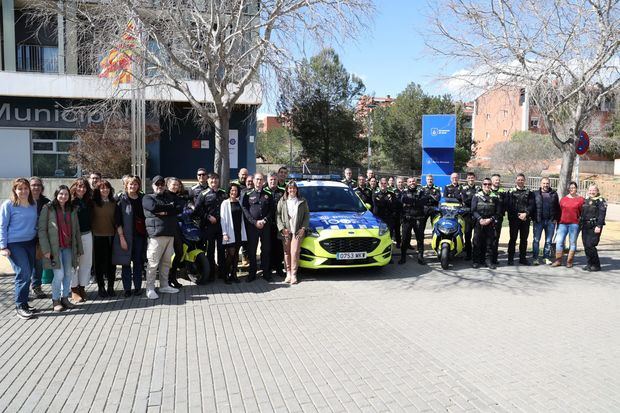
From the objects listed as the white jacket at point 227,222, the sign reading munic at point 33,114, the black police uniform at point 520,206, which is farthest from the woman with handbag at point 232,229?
the sign reading munic at point 33,114

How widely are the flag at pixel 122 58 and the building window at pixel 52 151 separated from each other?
15382 millimetres

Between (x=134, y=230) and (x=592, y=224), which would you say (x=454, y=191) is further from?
(x=134, y=230)

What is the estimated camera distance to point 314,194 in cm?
1035

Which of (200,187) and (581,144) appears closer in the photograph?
(200,187)

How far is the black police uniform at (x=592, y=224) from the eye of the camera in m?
9.68

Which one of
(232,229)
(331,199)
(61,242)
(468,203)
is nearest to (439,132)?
(468,203)

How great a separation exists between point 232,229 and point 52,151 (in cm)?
1969

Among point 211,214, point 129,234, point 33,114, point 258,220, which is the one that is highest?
point 33,114

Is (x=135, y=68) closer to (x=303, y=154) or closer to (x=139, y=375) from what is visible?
(x=139, y=375)

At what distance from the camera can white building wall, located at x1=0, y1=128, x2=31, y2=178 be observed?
24250 mm

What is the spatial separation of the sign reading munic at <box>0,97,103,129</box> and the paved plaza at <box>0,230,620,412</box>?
720 inches

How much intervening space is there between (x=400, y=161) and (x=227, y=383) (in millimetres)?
39088

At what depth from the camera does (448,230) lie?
32.9 feet

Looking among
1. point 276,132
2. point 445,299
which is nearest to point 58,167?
point 445,299
